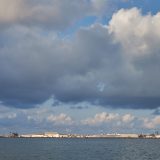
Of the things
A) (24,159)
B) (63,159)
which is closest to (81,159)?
(63,159)

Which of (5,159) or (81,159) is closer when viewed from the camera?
(5,159)

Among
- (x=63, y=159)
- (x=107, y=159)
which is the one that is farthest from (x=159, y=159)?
(x=63, y=159)

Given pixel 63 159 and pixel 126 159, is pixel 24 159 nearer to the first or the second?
pixel 63 159

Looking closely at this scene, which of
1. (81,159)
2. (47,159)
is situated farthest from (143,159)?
(47,159)

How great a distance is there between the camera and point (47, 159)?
15400cm

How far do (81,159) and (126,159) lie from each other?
1521cm

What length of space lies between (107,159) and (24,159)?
2792cm

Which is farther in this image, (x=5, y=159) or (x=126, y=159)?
(x=126, y=159)

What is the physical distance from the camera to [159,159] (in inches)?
6156

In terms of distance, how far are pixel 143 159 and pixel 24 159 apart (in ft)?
132

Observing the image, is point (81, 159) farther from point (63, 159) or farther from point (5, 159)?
point (5, 159)

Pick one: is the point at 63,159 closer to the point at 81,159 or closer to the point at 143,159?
the point at 81,159

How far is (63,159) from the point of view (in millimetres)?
157875

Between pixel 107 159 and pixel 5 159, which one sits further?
pixel 107 159
